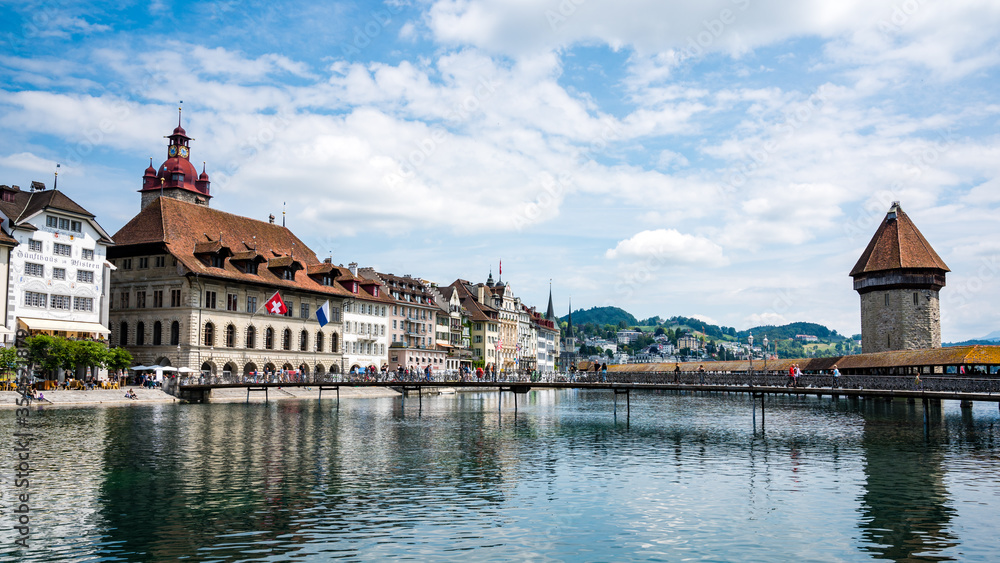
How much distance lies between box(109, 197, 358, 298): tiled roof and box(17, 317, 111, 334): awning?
10.1m

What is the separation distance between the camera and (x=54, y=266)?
70438 mm

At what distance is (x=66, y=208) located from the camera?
71.4 meters

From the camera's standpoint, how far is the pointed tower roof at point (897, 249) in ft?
303

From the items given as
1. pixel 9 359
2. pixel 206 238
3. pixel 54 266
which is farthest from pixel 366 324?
pixel 9 359

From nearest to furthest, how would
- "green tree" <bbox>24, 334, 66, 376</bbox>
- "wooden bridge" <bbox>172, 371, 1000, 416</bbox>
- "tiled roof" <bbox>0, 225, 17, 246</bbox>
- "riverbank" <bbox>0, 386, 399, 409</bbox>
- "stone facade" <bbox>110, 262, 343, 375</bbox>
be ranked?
"wooden bridge" <bbox>172, 371, 1000, 416</bbox>, "riverbank" <bbox>0, 386, 399, 409</bbox>, "green tree" <bbox>24, 334, 66, 376</bbox>, "tiled roof" <bbox>0, 225, 17, 246</bbox>, "stone facade" <bbox>110, 262, 343, 375</bbox>

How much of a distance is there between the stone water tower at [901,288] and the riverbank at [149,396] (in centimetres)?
5803

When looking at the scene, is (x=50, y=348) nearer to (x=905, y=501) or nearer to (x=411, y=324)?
(x=905, y=501)

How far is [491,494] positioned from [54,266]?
59430 mm

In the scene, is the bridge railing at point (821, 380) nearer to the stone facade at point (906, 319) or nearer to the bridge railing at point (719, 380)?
the bridge railing at point (719, 380)

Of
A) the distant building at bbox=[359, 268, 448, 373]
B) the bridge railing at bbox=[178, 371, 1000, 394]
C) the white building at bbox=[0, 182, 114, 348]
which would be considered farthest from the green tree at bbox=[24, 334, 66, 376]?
the distant building at bbox=[359, 268, 448, 373]

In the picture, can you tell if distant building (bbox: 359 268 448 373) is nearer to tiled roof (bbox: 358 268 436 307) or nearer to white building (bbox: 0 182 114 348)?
tiled roof (bbox: 358 268 436 307)

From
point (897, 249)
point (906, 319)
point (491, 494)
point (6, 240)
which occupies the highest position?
point (897, 249)

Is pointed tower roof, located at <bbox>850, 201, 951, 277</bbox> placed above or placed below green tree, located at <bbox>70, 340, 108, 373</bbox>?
above

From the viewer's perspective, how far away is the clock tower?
113062 millimetres
